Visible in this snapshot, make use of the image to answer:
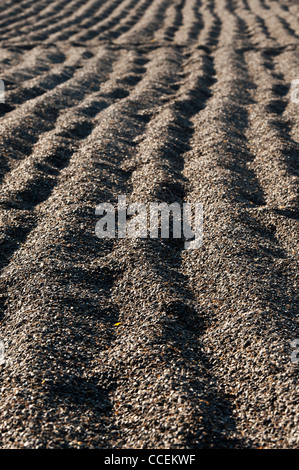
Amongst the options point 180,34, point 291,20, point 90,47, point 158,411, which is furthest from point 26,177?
point 291,20

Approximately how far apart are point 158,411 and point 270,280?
64.1 inches

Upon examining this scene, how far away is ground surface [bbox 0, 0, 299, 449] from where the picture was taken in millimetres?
2877

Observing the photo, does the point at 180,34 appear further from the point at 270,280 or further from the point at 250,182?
the point at 270,280

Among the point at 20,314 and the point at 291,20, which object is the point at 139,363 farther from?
the point at 291,20

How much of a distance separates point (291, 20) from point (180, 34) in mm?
3520

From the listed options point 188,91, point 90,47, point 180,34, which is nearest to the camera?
point 188,91

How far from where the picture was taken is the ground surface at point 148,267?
9.44 ft

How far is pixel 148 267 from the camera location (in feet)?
13.6

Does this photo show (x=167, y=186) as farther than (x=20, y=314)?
Yes

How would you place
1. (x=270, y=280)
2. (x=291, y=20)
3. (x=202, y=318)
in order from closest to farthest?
1. (x=202, y=318)
2. (x=270, y=280)
3. (x=291, y=20)

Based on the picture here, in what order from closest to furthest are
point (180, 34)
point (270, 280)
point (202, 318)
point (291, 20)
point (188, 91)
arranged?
point (202, 318) < point (270, 280) < point (188, 91) < point (180, 34) < point (291, 20)
